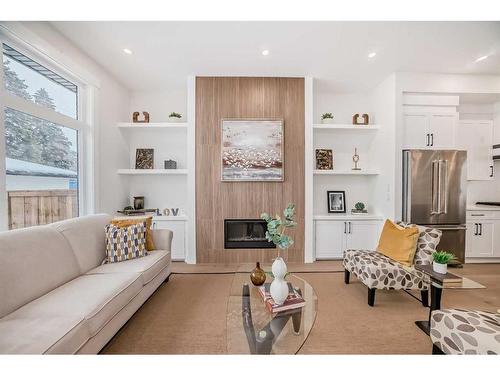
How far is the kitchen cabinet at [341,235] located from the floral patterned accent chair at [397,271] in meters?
1.18

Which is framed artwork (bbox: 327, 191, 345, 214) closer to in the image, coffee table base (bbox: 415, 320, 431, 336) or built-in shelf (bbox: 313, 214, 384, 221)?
built-in shelf (bbox: 313, 214, 384, 221)

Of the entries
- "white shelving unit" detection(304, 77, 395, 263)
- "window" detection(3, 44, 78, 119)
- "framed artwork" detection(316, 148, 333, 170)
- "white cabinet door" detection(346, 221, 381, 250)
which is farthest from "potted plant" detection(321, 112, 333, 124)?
"window" detection(3, 44, 78, 119)

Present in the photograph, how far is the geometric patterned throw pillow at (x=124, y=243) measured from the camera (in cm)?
228

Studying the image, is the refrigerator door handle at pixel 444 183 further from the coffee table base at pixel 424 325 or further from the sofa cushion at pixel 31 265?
the sofa cushion at pixel 31 265

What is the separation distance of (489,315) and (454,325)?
358 mm

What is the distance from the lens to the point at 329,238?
12.1 ft

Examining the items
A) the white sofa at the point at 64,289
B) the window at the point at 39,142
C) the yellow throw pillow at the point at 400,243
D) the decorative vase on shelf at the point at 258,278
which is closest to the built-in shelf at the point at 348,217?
the yellow throw pillow at the point at 400,243

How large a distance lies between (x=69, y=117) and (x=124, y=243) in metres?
1.73

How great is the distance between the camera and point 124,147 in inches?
152
